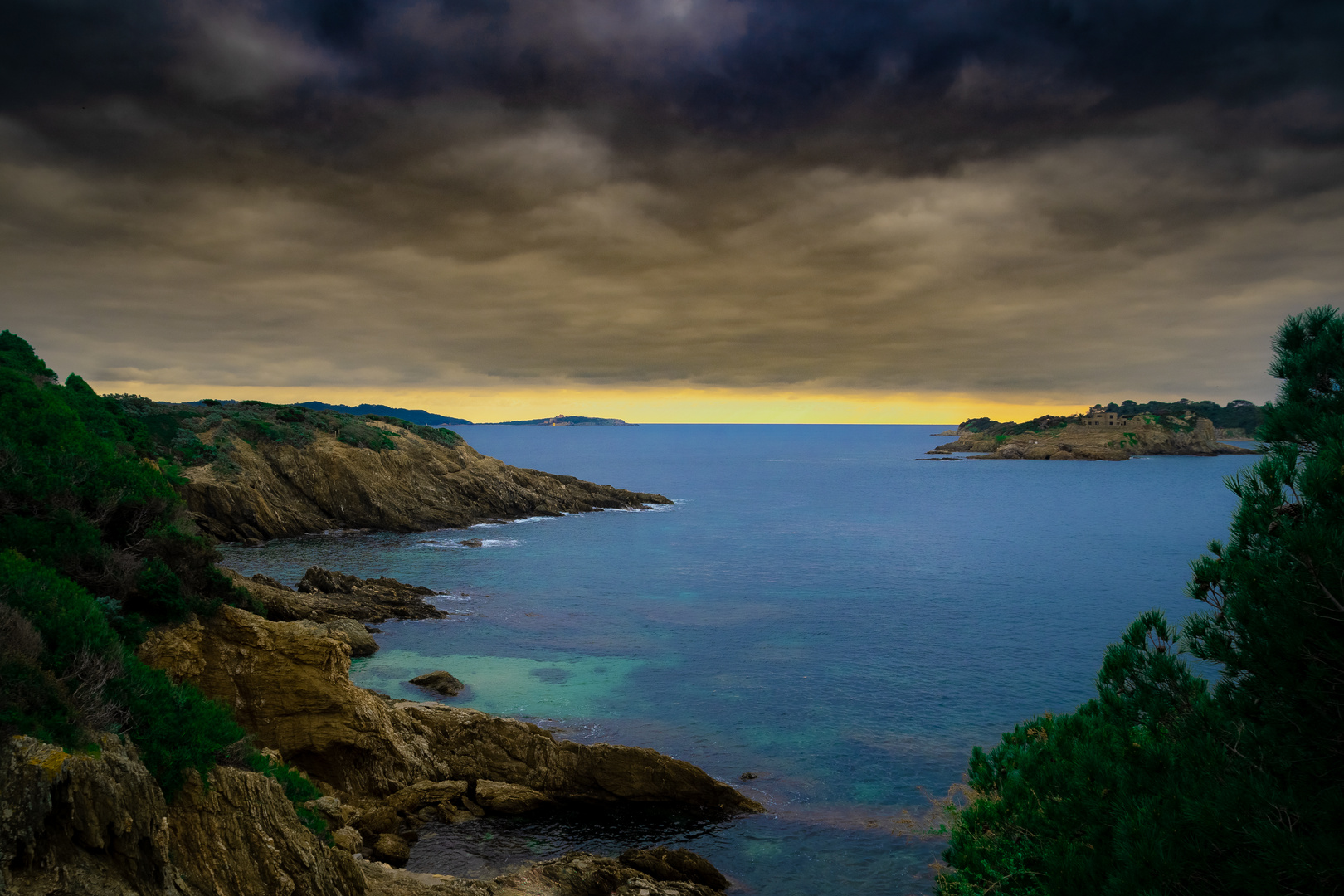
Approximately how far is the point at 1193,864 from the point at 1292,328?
260 inches

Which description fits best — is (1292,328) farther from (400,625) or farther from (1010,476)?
(1010,476)

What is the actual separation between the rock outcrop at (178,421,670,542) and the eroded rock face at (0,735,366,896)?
216ft

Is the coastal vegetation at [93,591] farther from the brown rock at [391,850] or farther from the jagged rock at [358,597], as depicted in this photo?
the jagged rock at [358,597]

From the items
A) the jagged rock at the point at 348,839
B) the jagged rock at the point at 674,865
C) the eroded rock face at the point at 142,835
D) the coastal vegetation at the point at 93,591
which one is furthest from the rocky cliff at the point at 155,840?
the jagged rock at the point at 674,865

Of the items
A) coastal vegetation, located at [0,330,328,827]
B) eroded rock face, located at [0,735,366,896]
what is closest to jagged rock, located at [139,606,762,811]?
coastal vegetation, located at [0,330,328,827]

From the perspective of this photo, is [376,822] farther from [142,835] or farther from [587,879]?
[142,835]

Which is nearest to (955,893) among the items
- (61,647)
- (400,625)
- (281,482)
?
(61,647)

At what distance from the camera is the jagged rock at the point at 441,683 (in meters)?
34.8

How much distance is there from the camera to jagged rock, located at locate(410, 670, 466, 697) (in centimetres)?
3481

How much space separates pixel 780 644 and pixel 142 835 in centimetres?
3924

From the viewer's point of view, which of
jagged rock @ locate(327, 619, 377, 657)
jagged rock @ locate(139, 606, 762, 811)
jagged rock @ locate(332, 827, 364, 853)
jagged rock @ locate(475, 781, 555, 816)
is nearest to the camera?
jagged rock @ locate(332, 827, 364, 853)

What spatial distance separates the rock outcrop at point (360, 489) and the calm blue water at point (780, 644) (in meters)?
3.74

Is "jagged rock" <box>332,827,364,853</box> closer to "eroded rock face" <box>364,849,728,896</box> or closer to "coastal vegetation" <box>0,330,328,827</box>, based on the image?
"eroded rock face" <box>364,849,728,896</box>

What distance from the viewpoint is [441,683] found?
3506 centimetres
